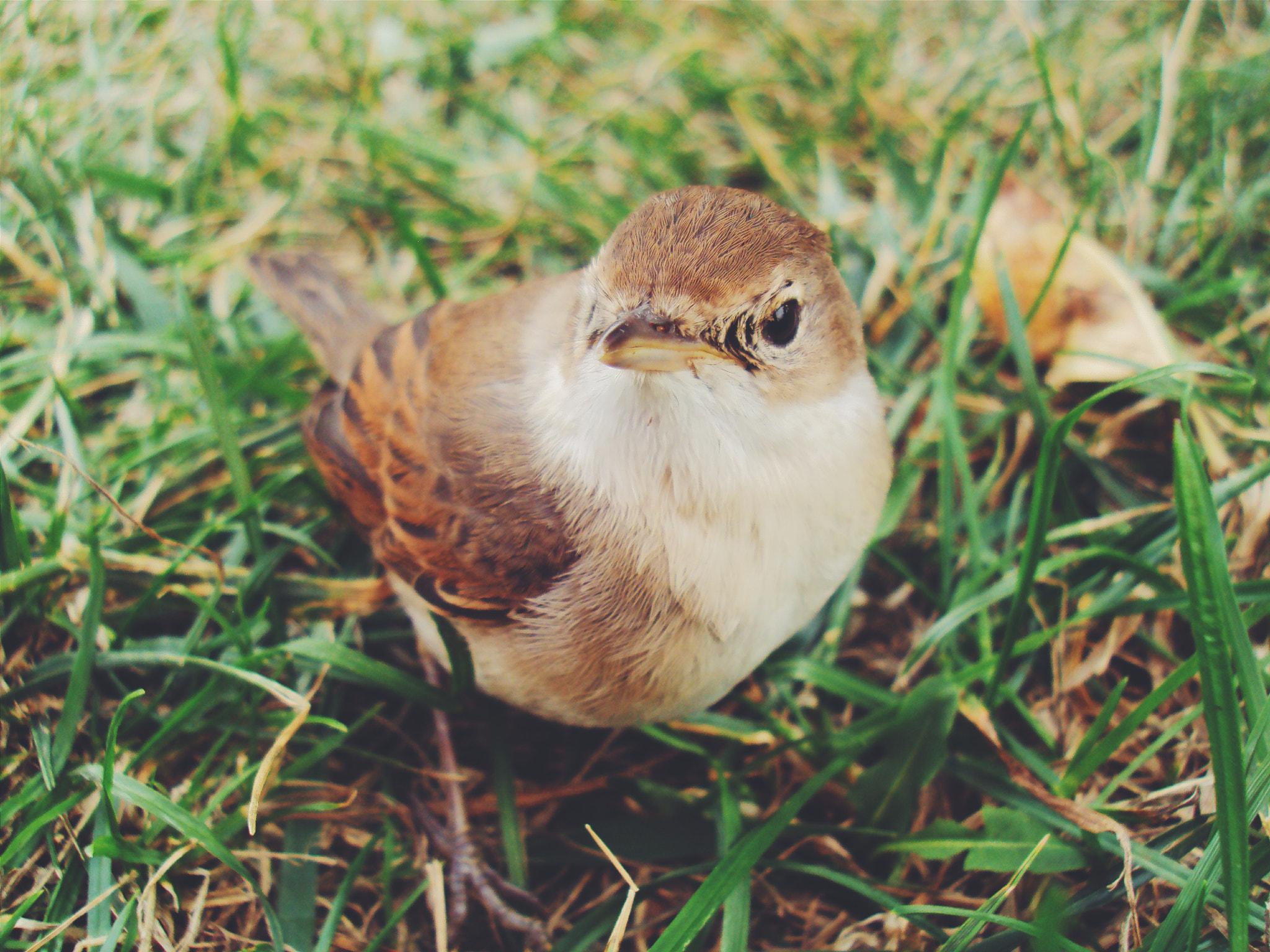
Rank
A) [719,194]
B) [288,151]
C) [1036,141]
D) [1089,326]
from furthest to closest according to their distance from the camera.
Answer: [288,151] < [1036,141] < [1089,326] < [719,194]

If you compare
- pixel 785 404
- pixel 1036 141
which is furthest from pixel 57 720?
pixel 1036 141

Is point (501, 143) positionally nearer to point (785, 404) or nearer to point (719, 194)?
point (719, 194)

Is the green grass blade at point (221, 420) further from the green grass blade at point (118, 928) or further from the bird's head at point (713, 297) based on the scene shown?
the bird's head at point (713, 297)

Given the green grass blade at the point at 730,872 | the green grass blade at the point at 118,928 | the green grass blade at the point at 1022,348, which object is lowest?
the green grass blade at the point at 118,928

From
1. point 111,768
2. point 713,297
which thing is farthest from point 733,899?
point 111,768

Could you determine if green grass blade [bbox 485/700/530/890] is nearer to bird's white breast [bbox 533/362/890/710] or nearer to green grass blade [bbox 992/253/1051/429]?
bird's white breast [bbox 533/362/890/710]

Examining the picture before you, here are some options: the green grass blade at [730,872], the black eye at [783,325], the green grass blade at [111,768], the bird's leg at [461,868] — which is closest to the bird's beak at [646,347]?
the black eye at [783,325]

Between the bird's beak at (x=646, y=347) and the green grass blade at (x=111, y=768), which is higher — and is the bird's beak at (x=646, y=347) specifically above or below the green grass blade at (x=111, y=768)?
above
